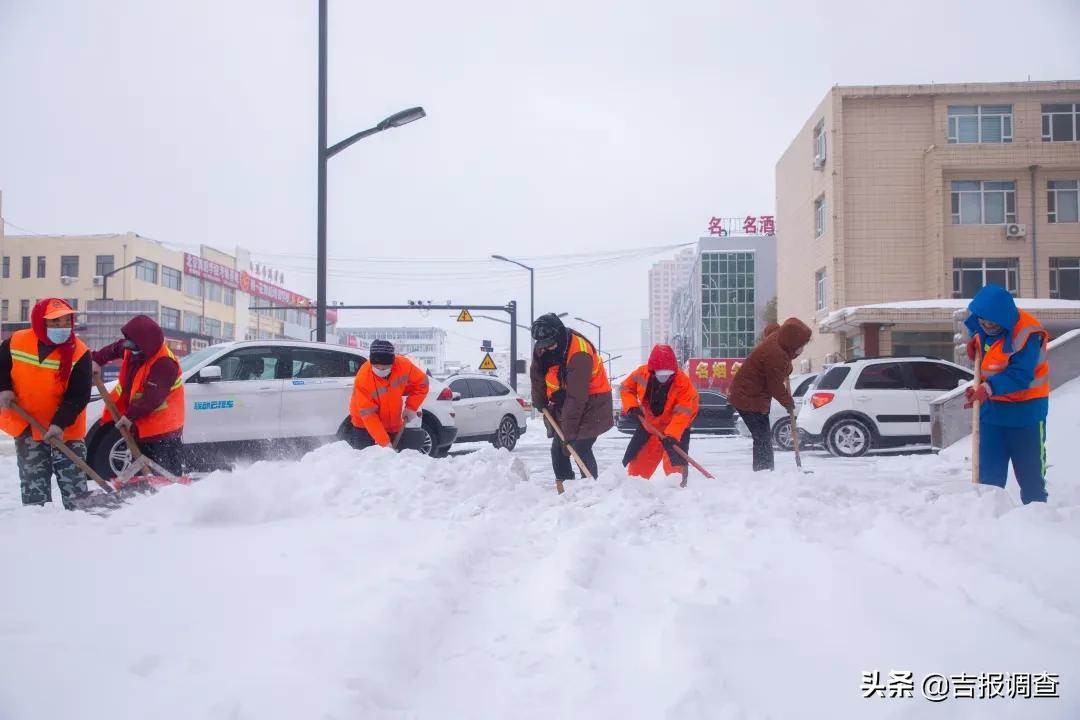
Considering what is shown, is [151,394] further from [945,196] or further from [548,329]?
[945,196]

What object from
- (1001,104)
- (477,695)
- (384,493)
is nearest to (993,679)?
(477,695)

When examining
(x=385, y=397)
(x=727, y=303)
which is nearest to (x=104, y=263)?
(x=727, y=303)

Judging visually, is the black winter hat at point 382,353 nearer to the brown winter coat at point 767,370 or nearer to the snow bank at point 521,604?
the snow bank at point 521,604

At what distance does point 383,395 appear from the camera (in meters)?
6.36

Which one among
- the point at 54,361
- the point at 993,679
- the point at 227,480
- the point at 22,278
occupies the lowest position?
the point at 993,679

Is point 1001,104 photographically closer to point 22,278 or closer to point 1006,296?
point 1006,296

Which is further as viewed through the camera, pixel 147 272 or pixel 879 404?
pixel 147 272

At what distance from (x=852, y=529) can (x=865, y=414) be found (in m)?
8.61

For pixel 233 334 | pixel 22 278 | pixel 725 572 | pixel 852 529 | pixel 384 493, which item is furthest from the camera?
pixel 233 334

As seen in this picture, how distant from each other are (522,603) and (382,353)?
3.62 metres

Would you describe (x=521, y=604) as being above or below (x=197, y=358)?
below

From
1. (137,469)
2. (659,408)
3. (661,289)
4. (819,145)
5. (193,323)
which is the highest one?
(661,289)

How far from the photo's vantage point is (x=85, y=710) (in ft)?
6.59

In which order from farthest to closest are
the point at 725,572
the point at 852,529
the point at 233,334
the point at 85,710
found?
the point at 233,334 → the point at 852,529 → the point at 725,572 → the point at 85,710
